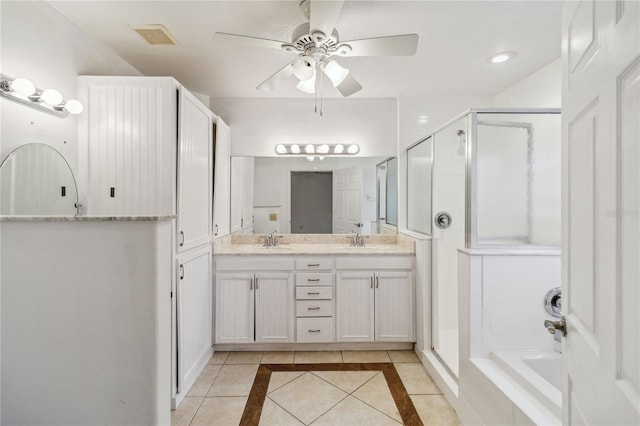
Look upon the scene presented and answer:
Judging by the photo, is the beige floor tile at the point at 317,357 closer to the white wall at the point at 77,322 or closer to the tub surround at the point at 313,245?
the tub surround at the point at 313,245

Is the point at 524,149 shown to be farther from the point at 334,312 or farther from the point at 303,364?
the point at 303,364

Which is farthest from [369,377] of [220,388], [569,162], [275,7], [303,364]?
[275,7]

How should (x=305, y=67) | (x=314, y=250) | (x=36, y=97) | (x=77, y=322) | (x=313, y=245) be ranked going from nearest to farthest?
(x=77, y=322)
(x=36, y=97)
(x=305, y=67)
(x=314, y=250)
(x=313, y=245)

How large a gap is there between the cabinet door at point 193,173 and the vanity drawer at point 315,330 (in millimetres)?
1124

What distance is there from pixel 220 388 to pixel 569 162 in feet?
7.86

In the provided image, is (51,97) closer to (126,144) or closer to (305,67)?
(126,144)

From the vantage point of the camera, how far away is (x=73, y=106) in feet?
5.70

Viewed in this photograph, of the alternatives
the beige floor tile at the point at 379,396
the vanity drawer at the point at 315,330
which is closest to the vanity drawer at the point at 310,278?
the vanity drawer at the point at 315,330

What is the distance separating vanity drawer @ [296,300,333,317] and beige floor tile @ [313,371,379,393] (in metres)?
0.47

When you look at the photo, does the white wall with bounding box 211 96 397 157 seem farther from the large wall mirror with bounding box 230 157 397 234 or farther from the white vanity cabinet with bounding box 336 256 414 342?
the white vanity cabinet with bounding box 336 256 414 342

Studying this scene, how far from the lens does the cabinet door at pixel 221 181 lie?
268 centimetres

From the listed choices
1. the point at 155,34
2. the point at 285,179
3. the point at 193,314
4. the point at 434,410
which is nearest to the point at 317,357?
the point at 434,410

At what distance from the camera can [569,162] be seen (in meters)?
0.86

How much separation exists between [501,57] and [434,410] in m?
2.60
